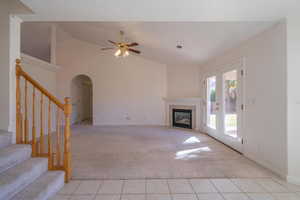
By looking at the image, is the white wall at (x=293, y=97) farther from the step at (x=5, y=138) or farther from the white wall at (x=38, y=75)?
the white wall at (x=38, y=75)

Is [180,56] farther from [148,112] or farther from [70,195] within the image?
[70,195]

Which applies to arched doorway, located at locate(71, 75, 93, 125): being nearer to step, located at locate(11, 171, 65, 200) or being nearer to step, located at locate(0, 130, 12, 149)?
step, located at locate(0, 130, 12, 149)

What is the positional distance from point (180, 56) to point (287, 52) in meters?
3.64

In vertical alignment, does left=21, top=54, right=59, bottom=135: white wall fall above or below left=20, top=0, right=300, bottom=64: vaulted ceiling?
below

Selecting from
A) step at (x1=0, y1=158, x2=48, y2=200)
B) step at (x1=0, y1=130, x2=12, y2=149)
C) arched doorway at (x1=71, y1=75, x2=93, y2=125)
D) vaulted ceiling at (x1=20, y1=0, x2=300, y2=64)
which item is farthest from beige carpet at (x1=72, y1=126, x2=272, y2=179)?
arched doorway at (x1=71, y1=75, x2=93, y2=125)

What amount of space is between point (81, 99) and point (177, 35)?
20.7 feet

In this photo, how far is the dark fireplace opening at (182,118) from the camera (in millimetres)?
6586

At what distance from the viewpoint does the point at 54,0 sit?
2154 millimetres

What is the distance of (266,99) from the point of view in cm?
296

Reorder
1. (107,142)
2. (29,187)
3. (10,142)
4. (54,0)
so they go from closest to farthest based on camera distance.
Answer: (29,187)
(54,0)
(10,142)
(107,142)

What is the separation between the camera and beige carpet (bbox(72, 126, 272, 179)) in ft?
8.95

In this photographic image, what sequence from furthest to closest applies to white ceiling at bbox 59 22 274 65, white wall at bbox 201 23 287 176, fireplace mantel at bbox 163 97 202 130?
fireplace mantel at bbox 163 97 202 130
white ceiling at bbox 59 22 274 65
white wall at bbox 201 23 287 176

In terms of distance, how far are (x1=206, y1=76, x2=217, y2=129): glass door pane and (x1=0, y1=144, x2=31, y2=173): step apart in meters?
4.52

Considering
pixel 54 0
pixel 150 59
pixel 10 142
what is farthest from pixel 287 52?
pixel 150 59
